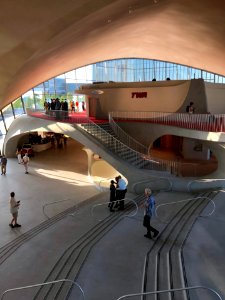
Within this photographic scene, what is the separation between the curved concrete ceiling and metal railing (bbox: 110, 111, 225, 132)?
5.57m

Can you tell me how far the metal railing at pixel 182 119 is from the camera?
51.7ft

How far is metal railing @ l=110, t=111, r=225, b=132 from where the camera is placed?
621 inches

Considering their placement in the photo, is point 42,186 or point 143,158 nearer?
point 143,158

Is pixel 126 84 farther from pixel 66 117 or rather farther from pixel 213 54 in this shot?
pixel 213 54

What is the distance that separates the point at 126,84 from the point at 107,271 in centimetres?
1695

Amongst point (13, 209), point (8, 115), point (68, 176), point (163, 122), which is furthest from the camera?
point (8, 115)

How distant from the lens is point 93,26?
14.8 metres

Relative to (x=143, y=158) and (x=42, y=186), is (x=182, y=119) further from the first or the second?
(x=42, y=186)

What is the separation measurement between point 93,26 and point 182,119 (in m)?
7.80

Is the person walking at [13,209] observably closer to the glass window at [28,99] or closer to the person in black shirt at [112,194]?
the person in black shirt at [112,194]

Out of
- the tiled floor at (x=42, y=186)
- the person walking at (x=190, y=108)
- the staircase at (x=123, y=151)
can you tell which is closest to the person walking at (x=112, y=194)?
the tiled floor at (x=42, y=186)

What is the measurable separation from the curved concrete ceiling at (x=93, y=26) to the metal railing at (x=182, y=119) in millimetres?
5571

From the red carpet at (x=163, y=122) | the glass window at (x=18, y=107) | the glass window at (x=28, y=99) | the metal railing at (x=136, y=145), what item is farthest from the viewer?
the glass window at (x=28, y=99)

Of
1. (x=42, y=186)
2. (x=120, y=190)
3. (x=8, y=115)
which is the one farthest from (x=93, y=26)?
(x=8, y=115)
